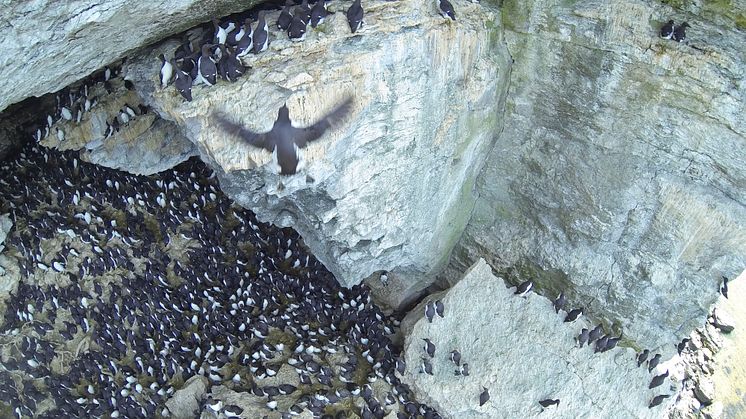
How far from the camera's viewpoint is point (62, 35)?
4.71m

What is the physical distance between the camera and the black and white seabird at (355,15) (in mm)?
5801

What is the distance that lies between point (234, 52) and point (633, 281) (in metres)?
5.48

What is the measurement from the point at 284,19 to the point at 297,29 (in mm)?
253

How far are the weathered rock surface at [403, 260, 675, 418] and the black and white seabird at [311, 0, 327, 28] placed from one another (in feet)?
13.2

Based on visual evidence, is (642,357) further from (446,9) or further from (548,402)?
(446,9)

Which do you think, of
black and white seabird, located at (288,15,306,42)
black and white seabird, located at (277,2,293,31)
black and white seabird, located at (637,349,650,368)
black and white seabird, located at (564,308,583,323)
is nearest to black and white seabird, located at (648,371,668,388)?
black and white seabird, located at (637,349,650,368)

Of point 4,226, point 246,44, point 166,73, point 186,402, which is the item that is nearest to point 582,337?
point 186,402

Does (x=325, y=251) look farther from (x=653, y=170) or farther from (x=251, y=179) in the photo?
(x=653, y=170)

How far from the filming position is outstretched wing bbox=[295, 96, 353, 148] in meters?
5.75

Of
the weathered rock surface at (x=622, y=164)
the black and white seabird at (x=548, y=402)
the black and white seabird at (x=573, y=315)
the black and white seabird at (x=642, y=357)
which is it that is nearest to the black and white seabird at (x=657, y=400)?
the black and white seabird at (x=642, y=357)

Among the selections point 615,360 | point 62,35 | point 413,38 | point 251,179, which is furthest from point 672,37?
point 62,35

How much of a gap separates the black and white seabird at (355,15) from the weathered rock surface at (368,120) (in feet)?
0.31

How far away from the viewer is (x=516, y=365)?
752 cm

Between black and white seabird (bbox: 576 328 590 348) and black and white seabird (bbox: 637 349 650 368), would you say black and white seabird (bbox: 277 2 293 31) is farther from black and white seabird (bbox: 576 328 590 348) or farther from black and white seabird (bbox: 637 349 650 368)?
black and white seabird (bbox: 637 349 650 368)
